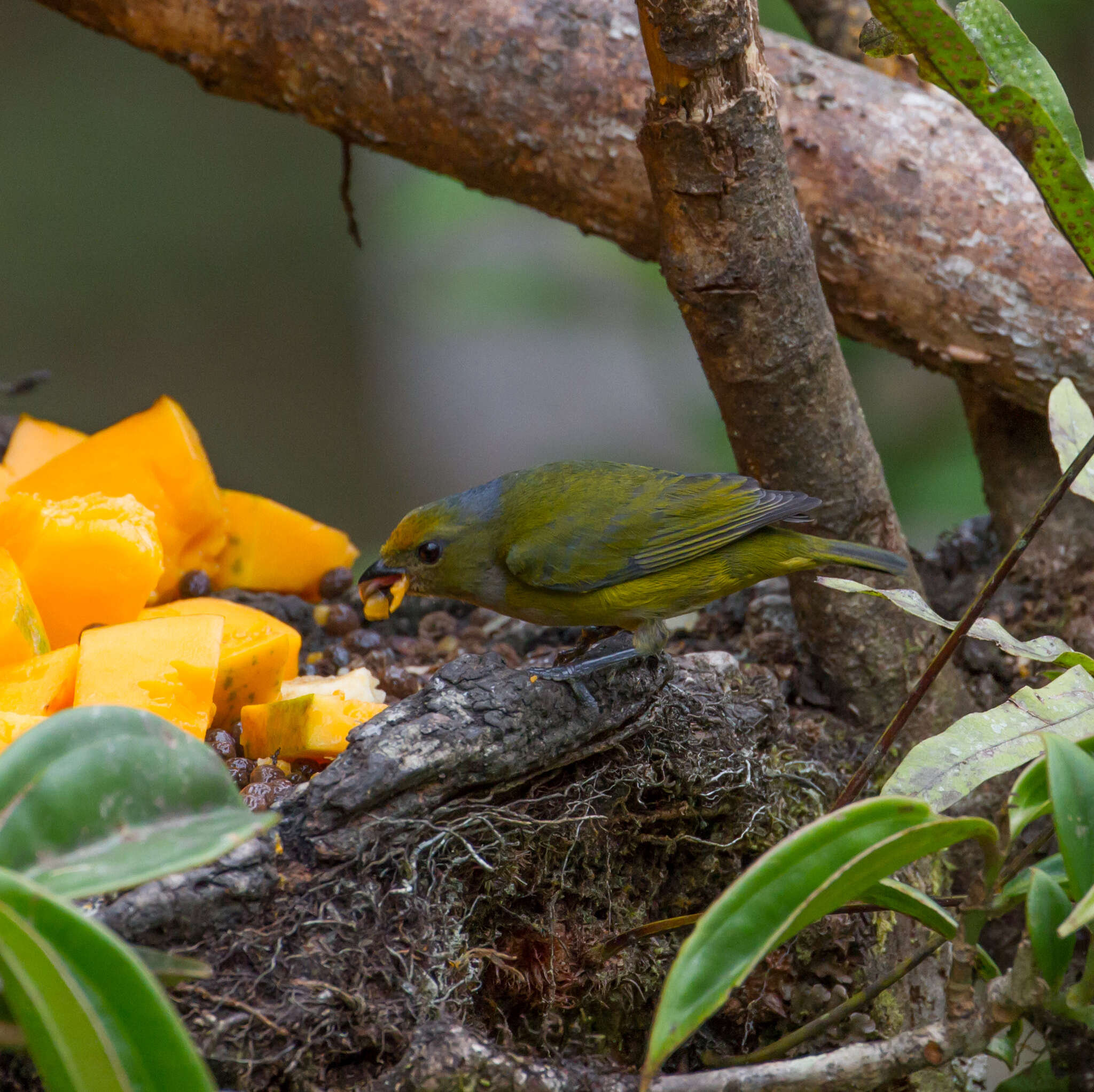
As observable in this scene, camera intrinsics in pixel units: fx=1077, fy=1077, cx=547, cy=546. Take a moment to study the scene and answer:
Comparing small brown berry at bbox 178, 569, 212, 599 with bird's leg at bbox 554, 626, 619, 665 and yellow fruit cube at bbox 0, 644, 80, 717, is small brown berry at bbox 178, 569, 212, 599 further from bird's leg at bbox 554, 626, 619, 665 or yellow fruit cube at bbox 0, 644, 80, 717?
bird's leg at bbox 554, 626, 619, 665

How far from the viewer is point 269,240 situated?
556cm

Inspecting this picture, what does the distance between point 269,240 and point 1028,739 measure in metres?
4.92

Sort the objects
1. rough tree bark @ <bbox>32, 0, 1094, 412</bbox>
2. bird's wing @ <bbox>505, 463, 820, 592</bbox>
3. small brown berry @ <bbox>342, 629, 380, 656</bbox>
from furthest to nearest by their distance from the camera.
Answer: small brown berry @ <bbox>342, 629, 380, 656</bbox> → rough tree bark @ <bbox>32, 0, 1094, 412</bbox> → bird's wing @ <bbox>505, 463, 820, 592</bbox>

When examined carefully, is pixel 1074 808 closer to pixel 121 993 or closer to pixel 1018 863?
pixel 1018 863

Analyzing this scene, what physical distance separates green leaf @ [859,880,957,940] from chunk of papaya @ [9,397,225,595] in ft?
5.86

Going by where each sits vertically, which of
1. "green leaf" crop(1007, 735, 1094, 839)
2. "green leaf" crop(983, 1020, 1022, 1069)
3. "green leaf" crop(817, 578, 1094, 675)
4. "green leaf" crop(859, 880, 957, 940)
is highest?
"green leaf" crop(817, 578, 1094, 675)

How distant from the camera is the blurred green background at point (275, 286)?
16.0 ft

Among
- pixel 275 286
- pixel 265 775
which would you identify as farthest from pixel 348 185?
pixel 275 286

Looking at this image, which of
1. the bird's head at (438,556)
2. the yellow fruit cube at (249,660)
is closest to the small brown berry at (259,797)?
the yellow fruit cube at (249,660)

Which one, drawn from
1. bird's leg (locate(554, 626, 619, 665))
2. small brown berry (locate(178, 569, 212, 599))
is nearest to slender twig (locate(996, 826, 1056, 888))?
bird's leg (locate(554, 626, 619, 665))

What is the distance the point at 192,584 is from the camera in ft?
8.70

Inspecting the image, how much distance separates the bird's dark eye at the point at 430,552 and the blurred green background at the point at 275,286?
5.63 feet

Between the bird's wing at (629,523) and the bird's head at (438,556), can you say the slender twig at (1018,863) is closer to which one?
the bird's wing at (629,523)

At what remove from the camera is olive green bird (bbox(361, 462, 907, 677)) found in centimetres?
232
